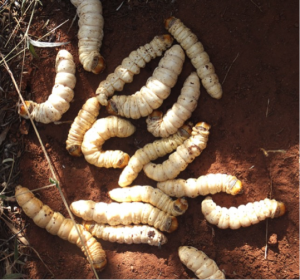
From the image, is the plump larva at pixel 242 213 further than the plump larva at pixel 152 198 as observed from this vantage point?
No

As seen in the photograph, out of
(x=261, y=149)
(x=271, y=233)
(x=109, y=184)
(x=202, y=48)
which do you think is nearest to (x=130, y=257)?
(x=109, y=184)

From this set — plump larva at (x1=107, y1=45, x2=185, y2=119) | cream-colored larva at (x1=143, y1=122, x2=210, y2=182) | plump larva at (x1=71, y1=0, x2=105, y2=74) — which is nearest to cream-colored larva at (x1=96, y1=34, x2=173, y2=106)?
plump larva at (x1=107, y1=45, x2=185, y2=119)

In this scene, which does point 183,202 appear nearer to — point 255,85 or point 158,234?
point 158,234

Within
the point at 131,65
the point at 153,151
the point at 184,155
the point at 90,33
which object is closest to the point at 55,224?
the point at 153,151

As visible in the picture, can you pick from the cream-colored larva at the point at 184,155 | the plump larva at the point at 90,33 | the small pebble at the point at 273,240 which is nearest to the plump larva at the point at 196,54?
the cream-colored larva at the point at 184,155

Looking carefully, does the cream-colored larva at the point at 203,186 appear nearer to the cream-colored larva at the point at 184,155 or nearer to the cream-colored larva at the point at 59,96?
the cream-colored larva at the point at 184,155

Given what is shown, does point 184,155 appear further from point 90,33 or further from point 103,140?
point 90,33
